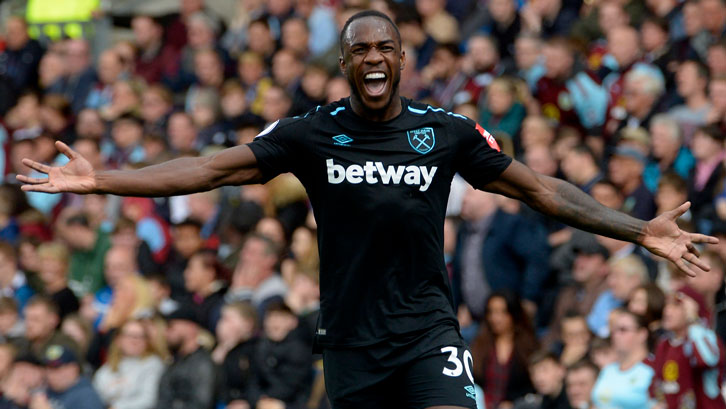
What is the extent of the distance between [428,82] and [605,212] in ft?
27.2

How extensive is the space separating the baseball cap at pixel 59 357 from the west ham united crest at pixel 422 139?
6857mm

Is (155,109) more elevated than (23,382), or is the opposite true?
(155,109)

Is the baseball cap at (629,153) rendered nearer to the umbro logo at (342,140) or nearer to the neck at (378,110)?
the neck at (378,110)

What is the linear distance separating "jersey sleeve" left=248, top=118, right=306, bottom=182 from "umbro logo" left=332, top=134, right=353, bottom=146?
157mm

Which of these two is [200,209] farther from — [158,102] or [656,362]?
[656,362]

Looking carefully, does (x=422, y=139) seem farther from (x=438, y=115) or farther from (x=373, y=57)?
(x=373, y=57)

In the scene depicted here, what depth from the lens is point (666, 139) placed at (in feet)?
40.0

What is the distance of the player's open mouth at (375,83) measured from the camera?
6.51m

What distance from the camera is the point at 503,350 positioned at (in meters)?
11.4

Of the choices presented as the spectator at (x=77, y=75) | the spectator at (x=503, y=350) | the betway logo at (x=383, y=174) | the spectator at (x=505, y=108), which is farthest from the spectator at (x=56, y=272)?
the betway logo at (x=383, y=174)

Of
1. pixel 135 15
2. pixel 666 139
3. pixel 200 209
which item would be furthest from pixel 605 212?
pixel 135 15

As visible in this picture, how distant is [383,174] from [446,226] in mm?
6125

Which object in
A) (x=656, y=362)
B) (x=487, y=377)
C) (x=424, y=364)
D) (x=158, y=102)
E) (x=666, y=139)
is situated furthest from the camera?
(x=158, y=102)

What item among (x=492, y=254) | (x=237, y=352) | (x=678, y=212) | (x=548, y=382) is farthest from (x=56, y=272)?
(x=678, y=212)
